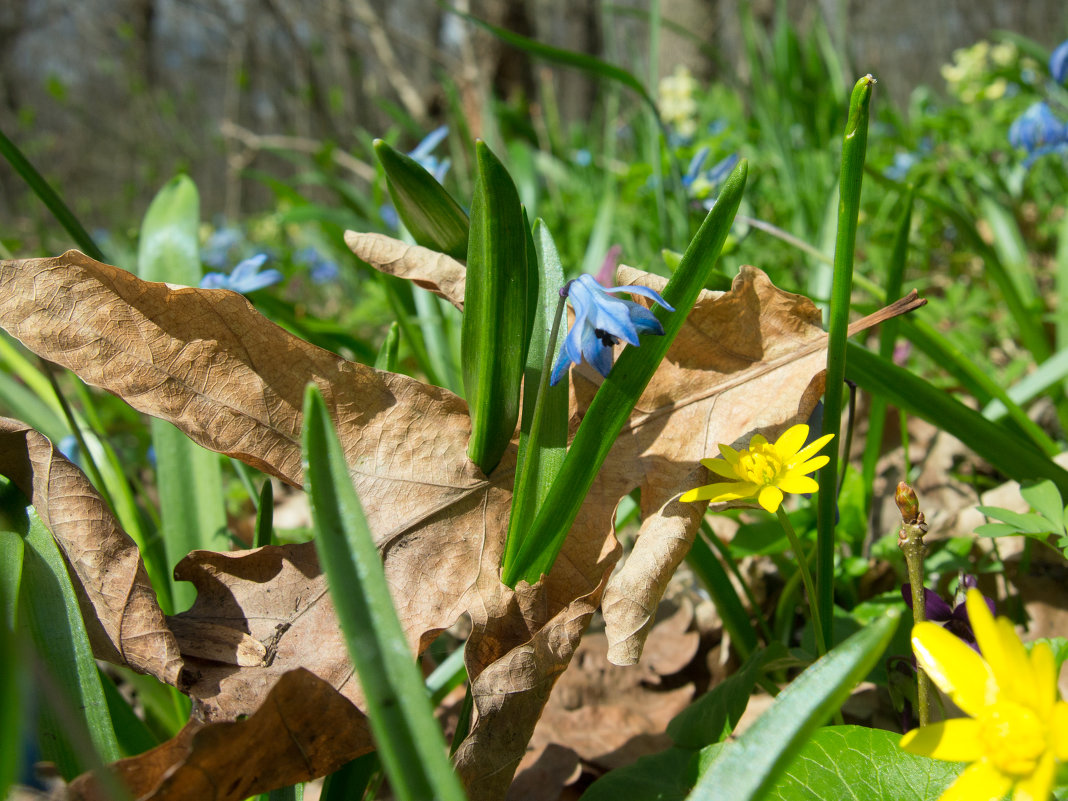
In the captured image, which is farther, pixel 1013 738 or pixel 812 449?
pixel 812 449

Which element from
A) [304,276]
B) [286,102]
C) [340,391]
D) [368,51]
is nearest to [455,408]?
[340,391]

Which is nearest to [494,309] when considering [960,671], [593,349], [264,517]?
[593,349]

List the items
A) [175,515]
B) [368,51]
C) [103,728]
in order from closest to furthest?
[103,728] < [175,515] < [368,51]

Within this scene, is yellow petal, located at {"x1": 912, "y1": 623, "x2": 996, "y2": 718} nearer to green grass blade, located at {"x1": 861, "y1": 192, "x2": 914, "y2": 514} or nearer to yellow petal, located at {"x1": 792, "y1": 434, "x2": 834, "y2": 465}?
yellow petal, located at {"x1": 792, "y1": 434, "x2": 834, "y2": 465}

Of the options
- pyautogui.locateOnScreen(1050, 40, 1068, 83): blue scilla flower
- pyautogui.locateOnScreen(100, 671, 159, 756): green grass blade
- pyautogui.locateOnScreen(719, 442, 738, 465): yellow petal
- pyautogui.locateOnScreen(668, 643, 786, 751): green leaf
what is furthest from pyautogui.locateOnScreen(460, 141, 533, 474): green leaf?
pyautogui.locateOnScreen(1050, 40, 1068, 83): blue scilla flower

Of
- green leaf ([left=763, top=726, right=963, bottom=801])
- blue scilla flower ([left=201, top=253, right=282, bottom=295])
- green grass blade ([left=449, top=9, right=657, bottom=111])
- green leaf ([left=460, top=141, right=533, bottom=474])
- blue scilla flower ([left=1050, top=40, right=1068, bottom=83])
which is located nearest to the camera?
green leaf ([left=763, top=726, right=963, bottom=801])

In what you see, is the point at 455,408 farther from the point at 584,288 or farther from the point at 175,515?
the point at 175,515

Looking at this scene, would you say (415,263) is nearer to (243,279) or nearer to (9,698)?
(243,279)
